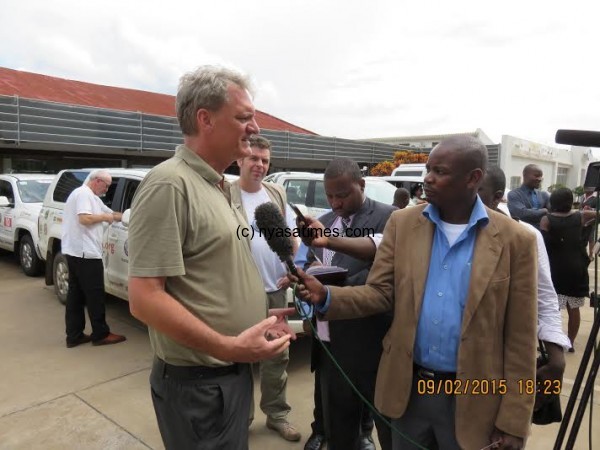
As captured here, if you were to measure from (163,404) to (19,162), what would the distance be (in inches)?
568

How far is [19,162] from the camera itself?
535 inches

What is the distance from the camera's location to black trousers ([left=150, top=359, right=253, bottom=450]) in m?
1.69

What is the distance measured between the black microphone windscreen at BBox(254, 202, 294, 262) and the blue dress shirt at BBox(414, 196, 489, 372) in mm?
601

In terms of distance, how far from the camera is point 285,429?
3.38 metres

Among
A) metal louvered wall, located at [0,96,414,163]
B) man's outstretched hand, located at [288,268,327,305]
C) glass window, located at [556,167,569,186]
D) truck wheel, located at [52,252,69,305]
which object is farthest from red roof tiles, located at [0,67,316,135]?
glass window, located at [556,167,569,186]

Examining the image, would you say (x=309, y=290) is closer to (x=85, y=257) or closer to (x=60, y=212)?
(x=85, y=257)

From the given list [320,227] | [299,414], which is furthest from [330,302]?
[299,414]

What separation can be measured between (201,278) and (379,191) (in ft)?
25.6

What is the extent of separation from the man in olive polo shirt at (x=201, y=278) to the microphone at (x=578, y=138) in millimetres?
1201

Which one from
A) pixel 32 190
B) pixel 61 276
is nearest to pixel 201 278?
pixel 61 276

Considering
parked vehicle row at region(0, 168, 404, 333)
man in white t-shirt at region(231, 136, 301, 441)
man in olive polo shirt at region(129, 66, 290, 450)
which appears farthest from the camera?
parked vehicle row at region(0, 168, 404, 333)

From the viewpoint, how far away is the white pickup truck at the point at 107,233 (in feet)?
18.0

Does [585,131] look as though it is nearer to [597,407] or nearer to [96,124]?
[597,407]

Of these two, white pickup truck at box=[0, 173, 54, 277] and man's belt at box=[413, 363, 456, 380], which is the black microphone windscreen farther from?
white pickup truck at box=[0, 173, 54, 277]
